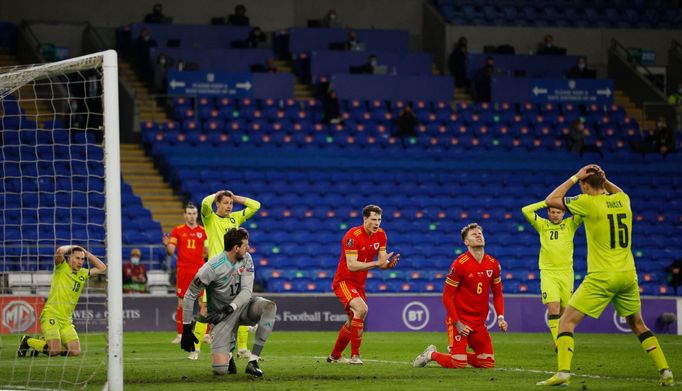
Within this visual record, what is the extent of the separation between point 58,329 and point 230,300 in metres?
4.74

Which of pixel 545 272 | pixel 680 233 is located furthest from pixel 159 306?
pixel 680 233

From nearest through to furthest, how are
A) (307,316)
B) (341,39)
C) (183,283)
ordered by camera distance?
(183,283) < (307,316) < (341,39)

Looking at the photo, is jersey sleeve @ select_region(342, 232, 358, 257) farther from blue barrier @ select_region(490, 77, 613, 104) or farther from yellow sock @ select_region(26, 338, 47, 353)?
blue barrier @ select_region(490, 77, 613, 104)

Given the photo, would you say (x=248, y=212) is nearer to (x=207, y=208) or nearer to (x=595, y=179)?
(x=207, y=208)

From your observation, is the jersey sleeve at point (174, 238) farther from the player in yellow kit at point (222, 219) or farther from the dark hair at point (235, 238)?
the dark hair at point (235, 238)

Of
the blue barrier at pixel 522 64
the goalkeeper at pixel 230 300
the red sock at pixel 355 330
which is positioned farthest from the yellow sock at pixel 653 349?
the blue barrier at pixel 522 64

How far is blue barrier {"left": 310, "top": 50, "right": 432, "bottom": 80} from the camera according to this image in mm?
35375

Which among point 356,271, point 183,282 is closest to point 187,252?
point 183,282

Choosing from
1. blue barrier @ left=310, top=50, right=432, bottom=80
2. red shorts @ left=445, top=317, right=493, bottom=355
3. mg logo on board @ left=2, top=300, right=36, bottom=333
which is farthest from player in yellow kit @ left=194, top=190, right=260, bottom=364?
blue barrier @ left=310, top=50, right=432, bottom=80

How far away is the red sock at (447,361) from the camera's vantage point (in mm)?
14586

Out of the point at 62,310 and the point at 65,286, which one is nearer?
the point at 65,286

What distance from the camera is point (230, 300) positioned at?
13.7 meters

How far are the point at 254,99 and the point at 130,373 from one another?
66.5 ft

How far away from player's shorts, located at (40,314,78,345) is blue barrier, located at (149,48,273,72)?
17366mm
